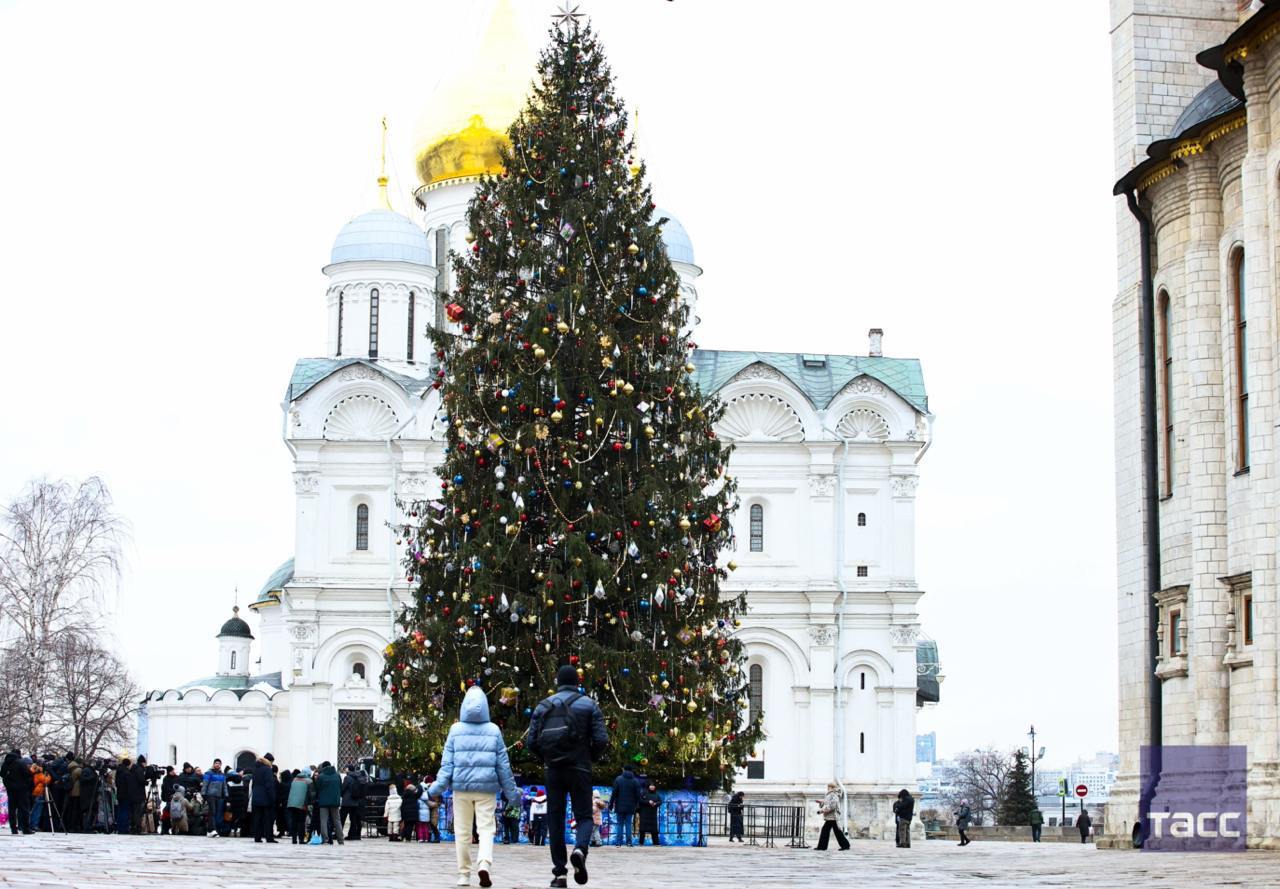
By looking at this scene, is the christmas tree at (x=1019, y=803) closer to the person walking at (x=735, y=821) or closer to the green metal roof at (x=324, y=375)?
the green metal roof at (x=324, y=375)

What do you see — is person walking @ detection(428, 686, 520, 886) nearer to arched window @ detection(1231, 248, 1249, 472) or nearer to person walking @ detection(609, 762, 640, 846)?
A: person walking @ detection(609, 762, 640, 846)

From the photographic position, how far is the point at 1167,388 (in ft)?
86.5

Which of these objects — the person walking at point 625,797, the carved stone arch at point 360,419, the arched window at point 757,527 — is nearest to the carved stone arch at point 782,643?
the arched window at point 757,527

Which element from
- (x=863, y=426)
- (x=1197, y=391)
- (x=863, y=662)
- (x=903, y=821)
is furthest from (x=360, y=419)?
(x=1197, y=391)

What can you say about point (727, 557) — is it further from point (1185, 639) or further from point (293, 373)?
point (1185, 639)

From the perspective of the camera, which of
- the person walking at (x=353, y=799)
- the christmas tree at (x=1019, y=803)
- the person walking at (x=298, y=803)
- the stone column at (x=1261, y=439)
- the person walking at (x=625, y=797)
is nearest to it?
the stone column at (x=1261, y=439)

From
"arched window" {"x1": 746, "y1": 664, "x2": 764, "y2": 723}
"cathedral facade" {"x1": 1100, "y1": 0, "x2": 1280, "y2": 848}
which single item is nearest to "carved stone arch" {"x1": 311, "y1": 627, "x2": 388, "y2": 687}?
"arched window" {"x1": 746, "y1": 664, "x2": 764, "y2": 723}

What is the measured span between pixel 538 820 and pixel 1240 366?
396 inches

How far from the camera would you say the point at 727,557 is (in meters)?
49.7

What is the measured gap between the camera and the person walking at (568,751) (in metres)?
13.1

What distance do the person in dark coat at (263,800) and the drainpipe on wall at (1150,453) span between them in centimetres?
1147

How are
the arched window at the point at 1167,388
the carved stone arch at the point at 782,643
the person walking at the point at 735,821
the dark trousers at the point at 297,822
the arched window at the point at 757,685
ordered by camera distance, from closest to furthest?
the dark trousers at the point at 297,822 < the arched window at the point at 1167,388 < the person walking at the point at 735,821 < the carved stone arch at the point at 782,643 < the arched window at the point at 757,685

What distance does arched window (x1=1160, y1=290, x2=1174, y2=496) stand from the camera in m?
26.2

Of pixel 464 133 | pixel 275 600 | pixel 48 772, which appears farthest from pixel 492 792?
pixel 275 600
